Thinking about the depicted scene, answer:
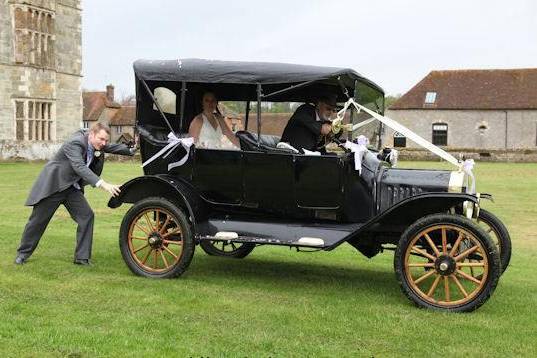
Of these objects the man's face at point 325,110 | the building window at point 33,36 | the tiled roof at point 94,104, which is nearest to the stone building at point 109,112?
the tiled roof at point 94,104

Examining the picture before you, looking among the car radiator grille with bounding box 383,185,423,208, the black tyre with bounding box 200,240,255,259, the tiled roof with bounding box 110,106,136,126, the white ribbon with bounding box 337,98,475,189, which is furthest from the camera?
the tiled roof with bounding box 110,106,136,126

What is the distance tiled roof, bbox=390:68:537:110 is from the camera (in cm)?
5703

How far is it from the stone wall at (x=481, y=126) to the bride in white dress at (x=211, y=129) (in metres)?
50.9

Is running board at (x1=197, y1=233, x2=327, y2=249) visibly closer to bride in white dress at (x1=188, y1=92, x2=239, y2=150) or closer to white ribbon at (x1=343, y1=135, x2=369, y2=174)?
white ribbon at (x1=343, y1=135, x2=369, y2=174)

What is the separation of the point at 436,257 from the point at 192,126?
3182mm

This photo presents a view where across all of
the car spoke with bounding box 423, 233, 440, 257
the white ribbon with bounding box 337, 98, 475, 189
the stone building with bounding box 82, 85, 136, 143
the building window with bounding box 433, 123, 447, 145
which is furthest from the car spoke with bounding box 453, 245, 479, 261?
the stone building with bounding box 82, 85, 136, 143

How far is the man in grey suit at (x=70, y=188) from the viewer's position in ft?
26.2

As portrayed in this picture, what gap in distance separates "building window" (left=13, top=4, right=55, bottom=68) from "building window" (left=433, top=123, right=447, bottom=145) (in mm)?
34456

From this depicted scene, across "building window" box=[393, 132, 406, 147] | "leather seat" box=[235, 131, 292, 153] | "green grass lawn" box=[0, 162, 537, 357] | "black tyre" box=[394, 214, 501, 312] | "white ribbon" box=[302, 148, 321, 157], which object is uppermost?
"building window" box=[393, 132, 406, 147]

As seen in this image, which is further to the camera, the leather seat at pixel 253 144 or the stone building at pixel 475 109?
the stone building at pixel 475 109

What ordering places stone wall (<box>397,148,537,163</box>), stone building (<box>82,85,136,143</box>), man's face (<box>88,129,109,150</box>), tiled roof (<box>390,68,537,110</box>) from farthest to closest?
1. stone building (<box>82,85,136,143</box>)
2. tiled roof (<box>390,68,537,110</box>)
3. stone wall (<box>397,148,537,163</box>)
4. man's face (<box>88,129,109,150</box>)

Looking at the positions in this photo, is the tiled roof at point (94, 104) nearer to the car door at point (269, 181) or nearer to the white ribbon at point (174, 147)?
the white ribbon at point (174, 147)

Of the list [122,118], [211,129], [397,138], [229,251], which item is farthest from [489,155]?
[211,129]

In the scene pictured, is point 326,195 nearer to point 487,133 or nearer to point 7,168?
point 7,168
